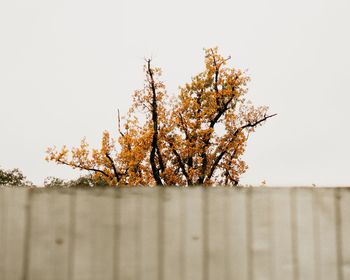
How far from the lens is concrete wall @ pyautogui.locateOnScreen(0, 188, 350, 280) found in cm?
349

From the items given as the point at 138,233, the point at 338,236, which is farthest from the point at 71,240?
the point at 338,236

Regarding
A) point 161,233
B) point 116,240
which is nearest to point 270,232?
point 161,233

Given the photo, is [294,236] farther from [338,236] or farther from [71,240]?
[71,240]

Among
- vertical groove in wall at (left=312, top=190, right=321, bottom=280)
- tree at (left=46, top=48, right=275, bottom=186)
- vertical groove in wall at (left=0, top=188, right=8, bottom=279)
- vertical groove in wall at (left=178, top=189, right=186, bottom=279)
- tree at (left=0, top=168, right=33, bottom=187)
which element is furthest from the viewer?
tree at (left=0, top=168, right=33, bottom=187)

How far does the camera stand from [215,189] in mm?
3654

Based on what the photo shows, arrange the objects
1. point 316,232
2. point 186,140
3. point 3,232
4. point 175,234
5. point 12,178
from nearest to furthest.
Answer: point 3,232
point 175,234
point 316,232
point 186,140
point 12,178

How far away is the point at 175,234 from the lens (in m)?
3.59

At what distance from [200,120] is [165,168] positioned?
10.7ft

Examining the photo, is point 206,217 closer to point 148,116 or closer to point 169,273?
point 169,273

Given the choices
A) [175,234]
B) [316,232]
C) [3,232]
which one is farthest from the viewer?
[316,232]

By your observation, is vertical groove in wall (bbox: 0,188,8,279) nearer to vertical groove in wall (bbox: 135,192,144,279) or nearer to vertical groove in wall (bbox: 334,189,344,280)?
vertical groove in wall (bbox: 135,192,144,279)

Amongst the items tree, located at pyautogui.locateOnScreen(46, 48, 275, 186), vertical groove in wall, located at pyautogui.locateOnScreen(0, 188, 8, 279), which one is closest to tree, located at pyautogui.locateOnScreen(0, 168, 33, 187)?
tree, located at pyautogui.locateOnScreen(46, 48, 275, 186)

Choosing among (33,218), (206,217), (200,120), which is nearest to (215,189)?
(206,217)

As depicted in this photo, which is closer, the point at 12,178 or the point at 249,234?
the point at 249,234
